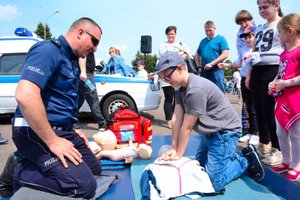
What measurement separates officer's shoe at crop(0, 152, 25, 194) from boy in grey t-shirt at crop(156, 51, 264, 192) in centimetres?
128

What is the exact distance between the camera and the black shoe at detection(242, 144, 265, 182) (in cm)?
301

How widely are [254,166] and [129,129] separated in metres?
1.62

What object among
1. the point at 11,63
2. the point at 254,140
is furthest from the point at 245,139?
the point at 11,63

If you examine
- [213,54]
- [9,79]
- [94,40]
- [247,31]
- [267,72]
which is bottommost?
[9,79]

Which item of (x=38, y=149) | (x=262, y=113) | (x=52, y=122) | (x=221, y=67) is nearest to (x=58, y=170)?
(x=38, y=149)

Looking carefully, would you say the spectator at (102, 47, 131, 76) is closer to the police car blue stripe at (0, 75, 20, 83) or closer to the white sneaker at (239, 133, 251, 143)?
the police car blue stripe at (0, 75, 20, 83)

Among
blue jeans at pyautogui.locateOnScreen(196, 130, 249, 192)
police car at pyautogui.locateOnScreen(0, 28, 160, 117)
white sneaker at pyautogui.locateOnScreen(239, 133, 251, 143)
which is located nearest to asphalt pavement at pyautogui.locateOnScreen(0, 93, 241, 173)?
police car at pyautogui.locateOnScreen(0, 28, 160, 117)

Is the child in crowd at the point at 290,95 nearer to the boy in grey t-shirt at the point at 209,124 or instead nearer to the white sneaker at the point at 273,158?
the white sneaker at the point at 273,158

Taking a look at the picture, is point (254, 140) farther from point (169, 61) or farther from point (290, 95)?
point (169, 61)

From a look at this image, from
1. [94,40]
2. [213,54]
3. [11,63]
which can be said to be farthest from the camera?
[11,63]

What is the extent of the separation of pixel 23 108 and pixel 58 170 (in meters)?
0.54

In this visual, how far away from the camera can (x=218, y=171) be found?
2.87 m

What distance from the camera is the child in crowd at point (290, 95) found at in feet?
10.2

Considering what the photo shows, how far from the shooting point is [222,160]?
296 cm
